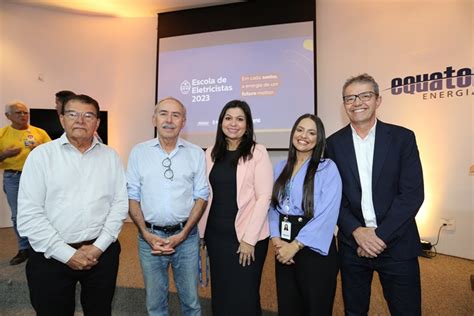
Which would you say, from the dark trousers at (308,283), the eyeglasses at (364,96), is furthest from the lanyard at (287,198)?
the eyeglasses at (364,96)

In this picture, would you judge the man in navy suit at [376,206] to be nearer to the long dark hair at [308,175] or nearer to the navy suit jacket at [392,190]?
the navy suit jacket at [392,190]

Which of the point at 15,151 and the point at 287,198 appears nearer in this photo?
the point at 287,198

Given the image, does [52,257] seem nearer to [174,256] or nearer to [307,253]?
[174,256]

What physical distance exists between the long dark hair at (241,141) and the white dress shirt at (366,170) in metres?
0.66

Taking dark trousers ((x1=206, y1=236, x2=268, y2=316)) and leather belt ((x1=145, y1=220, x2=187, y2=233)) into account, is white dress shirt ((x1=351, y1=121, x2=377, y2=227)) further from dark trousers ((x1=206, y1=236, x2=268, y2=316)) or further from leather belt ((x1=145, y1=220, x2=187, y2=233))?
leather belt ((x1=145, y1=220, x2=187, y2=233))

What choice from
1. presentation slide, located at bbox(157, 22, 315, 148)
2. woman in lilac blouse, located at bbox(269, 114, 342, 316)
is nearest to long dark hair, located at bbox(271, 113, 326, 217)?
woman in lilac blouse, located at bbox(269, 114, 342, 316)

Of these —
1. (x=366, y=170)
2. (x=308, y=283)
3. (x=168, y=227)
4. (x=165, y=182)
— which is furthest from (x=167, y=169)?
(x=366, y=170)

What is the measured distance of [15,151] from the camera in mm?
3371

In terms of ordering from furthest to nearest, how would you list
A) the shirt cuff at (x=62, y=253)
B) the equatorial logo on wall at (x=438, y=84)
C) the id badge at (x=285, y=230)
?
1. the equatorial logo on wall at (x=438, y=84)
2. the id badge at (x=285, y=230)
3. the shirt cuff at (x=62, y=253)

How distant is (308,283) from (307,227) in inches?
12.1

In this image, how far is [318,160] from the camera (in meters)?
1.89

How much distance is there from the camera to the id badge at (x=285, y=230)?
6.03 feet

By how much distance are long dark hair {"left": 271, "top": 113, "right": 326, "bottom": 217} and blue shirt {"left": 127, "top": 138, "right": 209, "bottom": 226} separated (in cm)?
45

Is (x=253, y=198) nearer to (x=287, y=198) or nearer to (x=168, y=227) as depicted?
(x=287, y=198)
